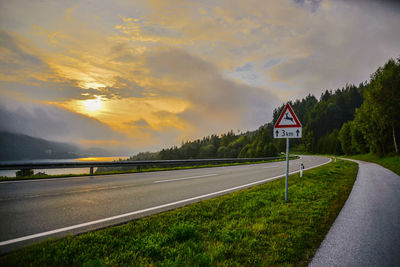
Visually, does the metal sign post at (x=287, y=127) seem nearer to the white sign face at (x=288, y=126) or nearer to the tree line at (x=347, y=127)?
the white sign face at (x=288, y=126)

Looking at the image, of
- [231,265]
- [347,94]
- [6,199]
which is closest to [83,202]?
[6,199]

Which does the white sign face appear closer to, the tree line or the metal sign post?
the metal sign post

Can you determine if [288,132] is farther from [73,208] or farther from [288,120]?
[73,208]

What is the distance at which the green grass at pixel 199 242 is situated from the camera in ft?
9.19

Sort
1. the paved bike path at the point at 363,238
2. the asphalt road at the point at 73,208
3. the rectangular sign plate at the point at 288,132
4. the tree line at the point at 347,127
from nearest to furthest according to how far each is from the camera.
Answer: the paved bike path at the point at 363,238, the asphalt road at the point at 73,208, the rectangular sign plate at the point at 288,132, the tree line at the point at 347,127

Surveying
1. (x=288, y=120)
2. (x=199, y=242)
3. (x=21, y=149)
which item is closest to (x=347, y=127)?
(x=288, y=120)

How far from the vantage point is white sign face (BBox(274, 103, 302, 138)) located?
20.4 feet

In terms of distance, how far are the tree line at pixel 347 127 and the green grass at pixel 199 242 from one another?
36596 millimetres

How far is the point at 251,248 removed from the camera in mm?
3250

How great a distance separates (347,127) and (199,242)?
77.5 m

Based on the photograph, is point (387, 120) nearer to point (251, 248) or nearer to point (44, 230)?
point (251, 248)

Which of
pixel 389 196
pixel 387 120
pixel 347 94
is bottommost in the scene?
pixel 389 196

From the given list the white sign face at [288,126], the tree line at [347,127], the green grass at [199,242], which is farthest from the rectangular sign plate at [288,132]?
the tree line at [347,127]

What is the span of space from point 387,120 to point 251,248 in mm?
39900
